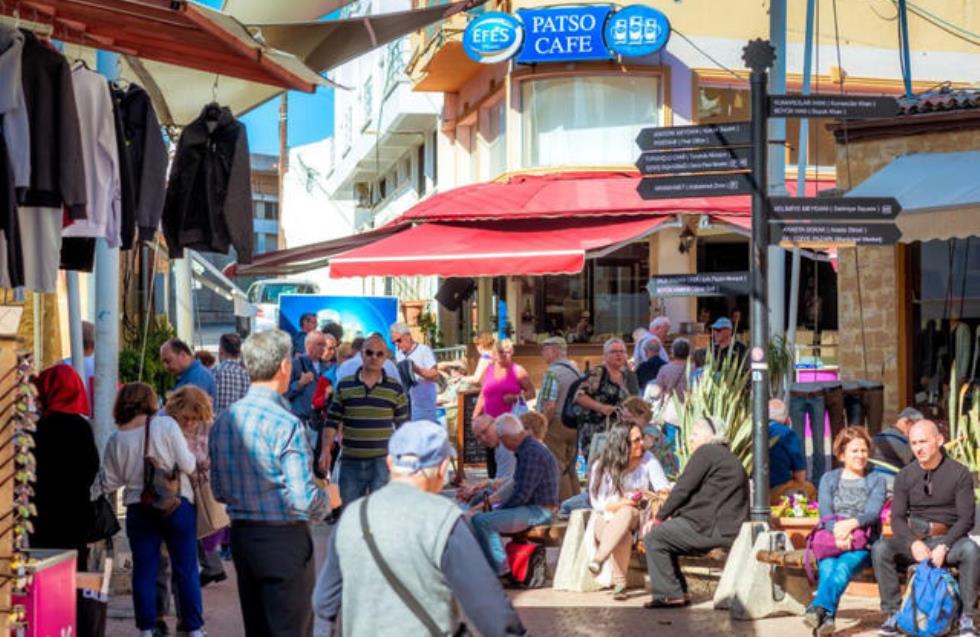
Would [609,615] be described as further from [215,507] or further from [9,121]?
[9,121]

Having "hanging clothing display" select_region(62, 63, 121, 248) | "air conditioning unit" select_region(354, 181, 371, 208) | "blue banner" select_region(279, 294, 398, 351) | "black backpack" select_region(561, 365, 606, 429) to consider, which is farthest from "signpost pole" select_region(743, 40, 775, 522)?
"air conditioning unit" select_region(354, 181, 371, 208)

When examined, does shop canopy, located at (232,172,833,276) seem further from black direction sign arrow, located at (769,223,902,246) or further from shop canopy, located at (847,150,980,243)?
black direction sign arrow, located at (769,223,902,246)

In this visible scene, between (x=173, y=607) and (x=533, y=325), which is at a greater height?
→ (x=533, y=325)

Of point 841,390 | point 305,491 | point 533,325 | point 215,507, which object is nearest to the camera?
point 305,491

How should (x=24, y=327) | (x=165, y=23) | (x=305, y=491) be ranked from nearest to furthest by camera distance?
1. (x=305, y=491)
2. (x=165, y=23)
3. (x=24, y=327)

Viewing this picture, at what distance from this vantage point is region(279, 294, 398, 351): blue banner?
69.9 ft

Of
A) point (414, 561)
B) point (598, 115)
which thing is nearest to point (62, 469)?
point (414, 561)

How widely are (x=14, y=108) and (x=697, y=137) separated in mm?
4668

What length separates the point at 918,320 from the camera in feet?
51.1

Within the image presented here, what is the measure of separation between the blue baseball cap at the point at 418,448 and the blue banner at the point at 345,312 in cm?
1589

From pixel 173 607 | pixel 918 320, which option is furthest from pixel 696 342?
pixel 173 607

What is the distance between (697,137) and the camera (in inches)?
399

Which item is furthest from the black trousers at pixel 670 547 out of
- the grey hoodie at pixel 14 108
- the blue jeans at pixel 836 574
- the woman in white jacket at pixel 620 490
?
the grey hoodie at pixel 14 108

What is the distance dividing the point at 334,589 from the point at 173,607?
5793 millimetres
